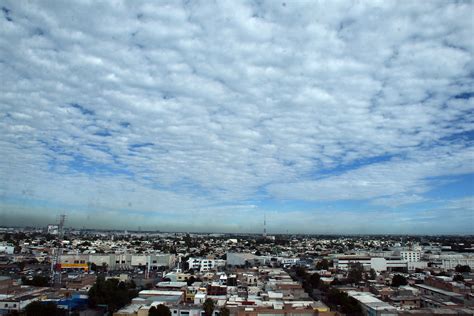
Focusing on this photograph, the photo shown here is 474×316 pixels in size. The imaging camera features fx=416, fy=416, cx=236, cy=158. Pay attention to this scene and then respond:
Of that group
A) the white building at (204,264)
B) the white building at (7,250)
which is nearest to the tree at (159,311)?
the white building at (204,264)

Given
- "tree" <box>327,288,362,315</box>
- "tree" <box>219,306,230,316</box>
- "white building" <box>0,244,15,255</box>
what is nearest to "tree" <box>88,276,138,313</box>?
"tree" <box>219,306,230,316</box>

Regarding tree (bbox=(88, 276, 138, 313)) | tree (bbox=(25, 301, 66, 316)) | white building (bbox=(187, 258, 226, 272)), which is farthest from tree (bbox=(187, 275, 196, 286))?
white building (bbox=(187, 258, 226, 272))

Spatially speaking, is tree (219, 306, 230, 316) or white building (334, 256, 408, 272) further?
white building (334, 256, 408, 272)

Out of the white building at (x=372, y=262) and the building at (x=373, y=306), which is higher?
the white building at (x=372, y=262)

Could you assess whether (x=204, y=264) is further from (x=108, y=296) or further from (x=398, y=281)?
(x=108, y=296)

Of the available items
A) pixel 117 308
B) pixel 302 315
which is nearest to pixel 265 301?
pixel 302 315

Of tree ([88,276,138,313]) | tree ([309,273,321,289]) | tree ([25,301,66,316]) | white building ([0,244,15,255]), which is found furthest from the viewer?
white building ([0,244,15,255])

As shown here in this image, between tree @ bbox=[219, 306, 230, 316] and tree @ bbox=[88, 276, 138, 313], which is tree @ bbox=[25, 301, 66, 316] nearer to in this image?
tree @ bbox=[88, 276, 138, 313]

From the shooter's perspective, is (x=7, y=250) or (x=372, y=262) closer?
(x=372, y=262)

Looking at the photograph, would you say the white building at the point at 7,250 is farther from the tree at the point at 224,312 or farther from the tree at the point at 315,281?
the tree at the point at 224,312

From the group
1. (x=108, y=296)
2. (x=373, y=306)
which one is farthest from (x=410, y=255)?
(x=108, y=296)

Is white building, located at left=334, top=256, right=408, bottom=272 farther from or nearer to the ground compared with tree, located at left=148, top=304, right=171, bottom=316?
farther from the ground

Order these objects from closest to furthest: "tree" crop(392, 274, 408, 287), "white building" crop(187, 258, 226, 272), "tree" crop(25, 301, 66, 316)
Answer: "tree" crop(25, 301, 66, 316), "tree" crop(392, 274, 408, 287), "white building" crop(187, 258, 226, 272)
